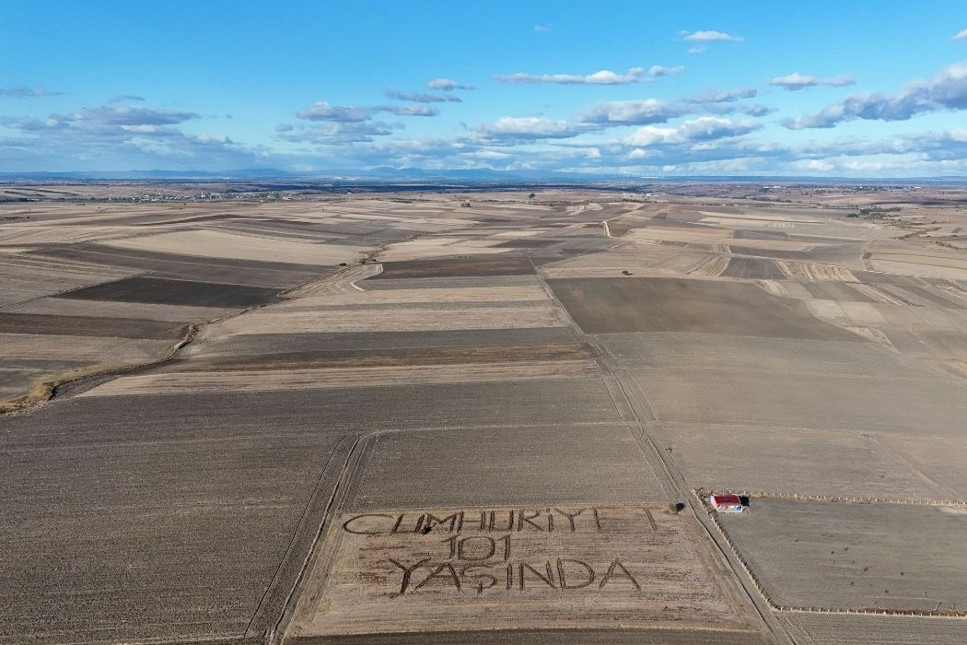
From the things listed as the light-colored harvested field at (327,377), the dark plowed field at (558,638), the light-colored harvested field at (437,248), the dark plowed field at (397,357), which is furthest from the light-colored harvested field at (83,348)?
the light-colored harvested field at (437,248)

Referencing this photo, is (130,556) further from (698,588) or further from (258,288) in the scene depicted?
(258,288)

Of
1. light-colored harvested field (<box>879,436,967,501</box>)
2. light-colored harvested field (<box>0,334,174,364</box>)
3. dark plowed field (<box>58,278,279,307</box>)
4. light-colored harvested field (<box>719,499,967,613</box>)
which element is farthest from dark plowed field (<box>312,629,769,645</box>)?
dark plowed field (<box>58,278,279,307</box>)

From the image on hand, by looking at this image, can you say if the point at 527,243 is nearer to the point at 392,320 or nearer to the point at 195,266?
the point at 195,266

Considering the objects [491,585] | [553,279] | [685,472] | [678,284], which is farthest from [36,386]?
[678,284]

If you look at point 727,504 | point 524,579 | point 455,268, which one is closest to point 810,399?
point 727,504

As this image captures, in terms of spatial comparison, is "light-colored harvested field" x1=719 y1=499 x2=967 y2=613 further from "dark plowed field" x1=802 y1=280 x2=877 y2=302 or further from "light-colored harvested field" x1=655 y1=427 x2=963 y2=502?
"dark plowed field" x1=802 y1=280 x2=877 y2=302

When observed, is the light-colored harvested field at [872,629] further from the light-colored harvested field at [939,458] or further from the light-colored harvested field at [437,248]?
the light-colored harvested field at [437,248]
